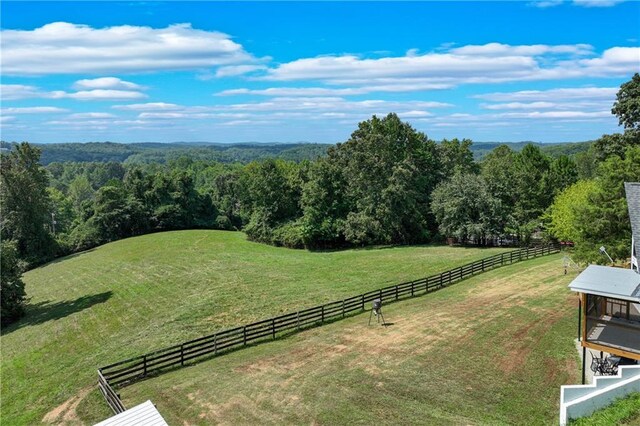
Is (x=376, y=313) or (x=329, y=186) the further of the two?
(x=329, y=186)

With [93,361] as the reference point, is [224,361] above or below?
above

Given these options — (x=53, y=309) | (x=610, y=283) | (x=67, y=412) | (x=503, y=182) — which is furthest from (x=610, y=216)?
(x=53, y=309)

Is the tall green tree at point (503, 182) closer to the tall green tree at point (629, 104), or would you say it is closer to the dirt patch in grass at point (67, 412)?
the tall green tree at point (629, 104)

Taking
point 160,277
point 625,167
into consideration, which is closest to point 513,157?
point 625,167

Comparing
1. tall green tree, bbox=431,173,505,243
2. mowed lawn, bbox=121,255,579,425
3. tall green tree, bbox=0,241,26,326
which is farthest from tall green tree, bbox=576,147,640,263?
tall green tree, bbox=0,241,26,326

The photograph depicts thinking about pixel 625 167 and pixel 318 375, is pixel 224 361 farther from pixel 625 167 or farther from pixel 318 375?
pixel 625 167

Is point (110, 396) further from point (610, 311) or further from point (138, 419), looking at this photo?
point (610, 311)
